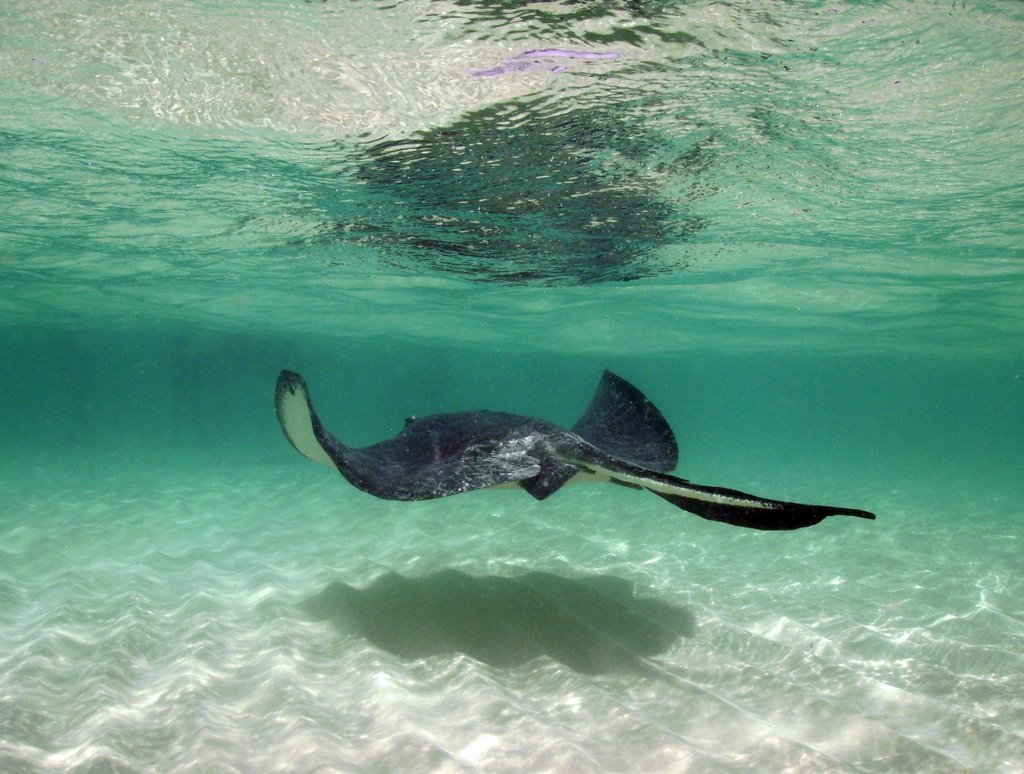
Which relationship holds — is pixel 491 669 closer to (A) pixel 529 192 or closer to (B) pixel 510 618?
(B) pixel 510 618

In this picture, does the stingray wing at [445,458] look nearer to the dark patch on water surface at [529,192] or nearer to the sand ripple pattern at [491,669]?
the sand ripple pattern at [491,669]

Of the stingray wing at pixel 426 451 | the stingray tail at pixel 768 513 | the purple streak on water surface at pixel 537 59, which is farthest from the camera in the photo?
the purple streak on water surface at pixel 537 59

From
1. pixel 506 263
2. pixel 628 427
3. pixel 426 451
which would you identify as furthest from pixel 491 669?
pixel 506 263

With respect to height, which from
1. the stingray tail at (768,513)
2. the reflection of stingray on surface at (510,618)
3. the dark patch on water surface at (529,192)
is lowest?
the reflection of stingray on surface at (510,618)

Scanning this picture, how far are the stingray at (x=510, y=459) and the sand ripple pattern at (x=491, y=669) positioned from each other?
1.71 m

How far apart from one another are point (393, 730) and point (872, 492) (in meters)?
20.9

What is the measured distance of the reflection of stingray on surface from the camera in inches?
237

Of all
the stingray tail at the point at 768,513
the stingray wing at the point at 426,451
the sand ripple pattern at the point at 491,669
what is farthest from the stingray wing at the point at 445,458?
the stingray tail at the point at 768,513

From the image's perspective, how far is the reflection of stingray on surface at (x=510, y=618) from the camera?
19.7 feet

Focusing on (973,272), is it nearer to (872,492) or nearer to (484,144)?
(872,492)

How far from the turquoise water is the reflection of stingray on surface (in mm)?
144

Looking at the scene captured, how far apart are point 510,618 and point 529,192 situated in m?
7.56

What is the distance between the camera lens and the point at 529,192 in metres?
11.1

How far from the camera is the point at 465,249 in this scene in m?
15.3
